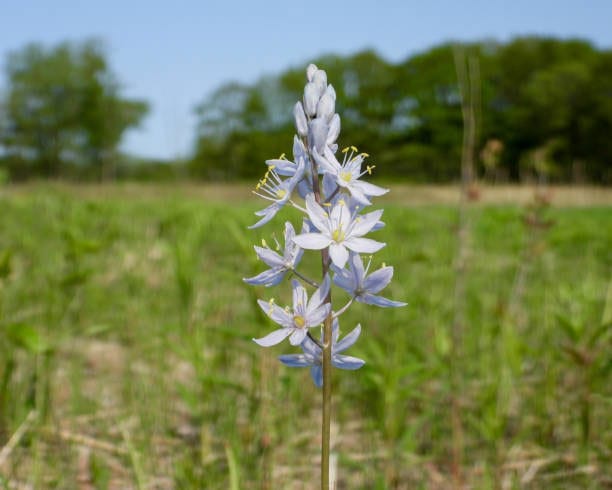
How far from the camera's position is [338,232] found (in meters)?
0.83

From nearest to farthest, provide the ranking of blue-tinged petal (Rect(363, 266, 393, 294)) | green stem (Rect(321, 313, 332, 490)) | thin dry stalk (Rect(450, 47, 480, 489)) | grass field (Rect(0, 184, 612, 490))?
1. green stem (Rect(321, 313, 332, 490))
2. blue-tinged petal (Rect(363, 266, 393, 294))
3. thin dry stalk (Rect(450, 47, 480, 489))
4. grass field (Rect(0, 184, 612, 490))

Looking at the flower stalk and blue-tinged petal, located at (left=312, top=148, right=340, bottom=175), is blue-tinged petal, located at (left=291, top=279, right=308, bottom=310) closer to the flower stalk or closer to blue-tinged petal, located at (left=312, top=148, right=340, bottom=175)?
the flower stalk

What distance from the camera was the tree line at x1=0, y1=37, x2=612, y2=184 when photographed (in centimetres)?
4884

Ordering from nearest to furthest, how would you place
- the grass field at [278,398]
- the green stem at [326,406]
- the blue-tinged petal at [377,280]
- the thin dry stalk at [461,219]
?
1. the green stem at [326,406]
2. the blue-tinged petal at [377,280]
3. the thin dry stalk at [461,219]
4. the grass field at [278,398]

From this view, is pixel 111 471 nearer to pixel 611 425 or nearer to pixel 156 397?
pixel 156 397

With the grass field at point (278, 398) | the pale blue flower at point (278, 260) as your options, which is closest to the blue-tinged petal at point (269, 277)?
the pale blue flower at point (278, 260)

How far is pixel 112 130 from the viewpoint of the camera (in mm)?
50594

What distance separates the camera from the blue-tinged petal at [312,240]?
0.79m

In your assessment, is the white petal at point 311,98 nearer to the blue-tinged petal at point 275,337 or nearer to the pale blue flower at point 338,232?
the pale blue flower at point 338,232

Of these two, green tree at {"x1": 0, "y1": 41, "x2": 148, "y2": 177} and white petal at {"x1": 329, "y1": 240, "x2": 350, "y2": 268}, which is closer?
white petal at {"x1": 329, "y1": 240, "x2": 350, "y2": 268}

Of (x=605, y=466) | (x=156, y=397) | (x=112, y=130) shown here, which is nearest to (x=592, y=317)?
(x=605, y=466)

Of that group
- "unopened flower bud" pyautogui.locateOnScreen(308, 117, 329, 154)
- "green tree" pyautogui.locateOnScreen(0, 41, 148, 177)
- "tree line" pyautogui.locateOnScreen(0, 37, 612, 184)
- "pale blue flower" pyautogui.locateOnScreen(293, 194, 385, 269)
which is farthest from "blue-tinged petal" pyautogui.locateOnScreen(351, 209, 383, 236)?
"green tree" pyautogui.locateOnScreen(0, 41, 148, 177)

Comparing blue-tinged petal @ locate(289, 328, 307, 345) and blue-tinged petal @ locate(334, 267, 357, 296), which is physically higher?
blue-tinged petal @ locate(334, 267, 357, 296)

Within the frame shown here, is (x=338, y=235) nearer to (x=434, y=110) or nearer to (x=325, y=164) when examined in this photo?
(x=325, y=164)
